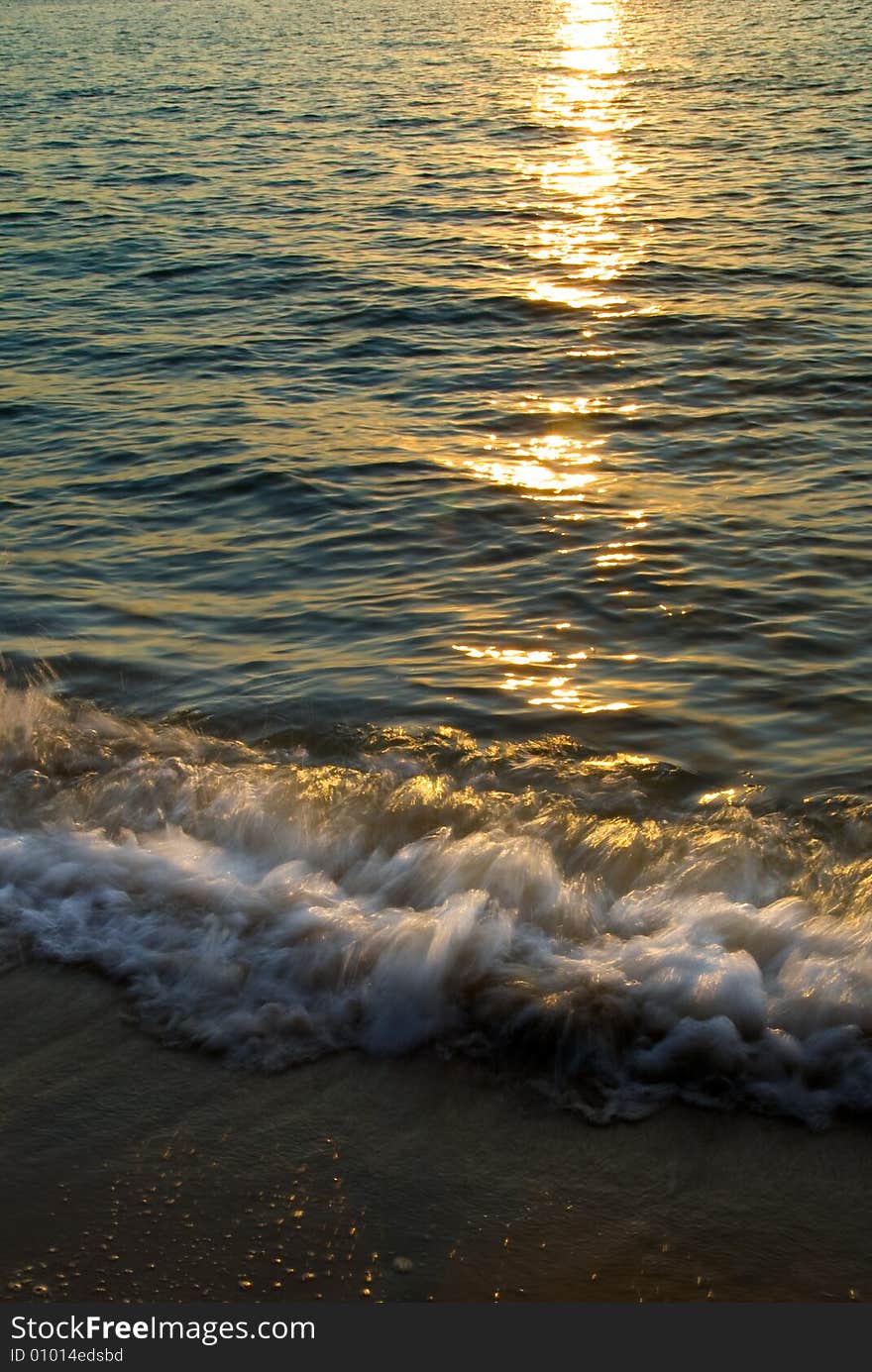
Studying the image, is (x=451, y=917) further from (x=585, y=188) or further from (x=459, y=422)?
(x=585, y=188)

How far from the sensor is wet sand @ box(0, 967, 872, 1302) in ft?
13.1

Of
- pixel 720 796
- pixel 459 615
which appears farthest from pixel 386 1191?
pixel 459 615

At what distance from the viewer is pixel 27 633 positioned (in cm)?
857

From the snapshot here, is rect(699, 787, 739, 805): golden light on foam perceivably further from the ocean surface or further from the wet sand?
the wet sand

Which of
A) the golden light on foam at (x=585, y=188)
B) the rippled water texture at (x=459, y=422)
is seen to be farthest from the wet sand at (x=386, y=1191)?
the golden light on foam at (x=585, y=188)

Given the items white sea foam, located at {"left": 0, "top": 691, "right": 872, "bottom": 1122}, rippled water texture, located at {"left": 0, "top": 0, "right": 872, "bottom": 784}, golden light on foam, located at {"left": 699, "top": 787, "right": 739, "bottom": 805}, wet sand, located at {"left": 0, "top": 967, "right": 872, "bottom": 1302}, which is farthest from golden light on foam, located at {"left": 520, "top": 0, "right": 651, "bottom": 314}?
wet sand, located at {"left": 0, "top": 967, "right": 872, "bottom": 1302}

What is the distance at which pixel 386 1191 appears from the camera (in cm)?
430

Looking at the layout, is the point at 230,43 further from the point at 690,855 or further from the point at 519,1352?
the point at 519,1352

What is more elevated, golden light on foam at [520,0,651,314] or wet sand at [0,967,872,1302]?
golden light on foam at [520,0,651,314]

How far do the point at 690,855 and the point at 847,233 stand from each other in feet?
41.1

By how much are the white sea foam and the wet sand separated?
0.59 ft

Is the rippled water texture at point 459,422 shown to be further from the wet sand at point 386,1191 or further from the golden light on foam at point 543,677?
the wet sand at point 386,1191

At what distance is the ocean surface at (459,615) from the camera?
5.23 m

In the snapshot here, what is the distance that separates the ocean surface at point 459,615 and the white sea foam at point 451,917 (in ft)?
0.06
